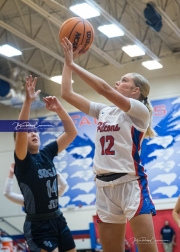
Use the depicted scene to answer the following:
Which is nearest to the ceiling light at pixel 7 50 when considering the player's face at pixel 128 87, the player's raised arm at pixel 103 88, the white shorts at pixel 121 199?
the player's face at pixel 128 87

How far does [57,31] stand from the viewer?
1375cm

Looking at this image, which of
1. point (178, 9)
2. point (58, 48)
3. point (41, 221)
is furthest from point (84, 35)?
point (58, 48)

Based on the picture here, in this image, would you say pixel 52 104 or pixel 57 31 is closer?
pixel 52 104

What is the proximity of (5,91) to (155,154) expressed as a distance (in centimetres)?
484

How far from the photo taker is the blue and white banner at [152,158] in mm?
14086

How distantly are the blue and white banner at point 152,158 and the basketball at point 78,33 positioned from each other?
375 inches

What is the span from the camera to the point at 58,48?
13875mm

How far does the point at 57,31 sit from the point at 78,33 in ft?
31.4

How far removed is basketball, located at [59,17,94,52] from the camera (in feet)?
14.2

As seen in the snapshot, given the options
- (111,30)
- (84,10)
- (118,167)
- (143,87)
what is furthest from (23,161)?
(111,30)

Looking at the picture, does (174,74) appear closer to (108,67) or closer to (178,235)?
(108,67)

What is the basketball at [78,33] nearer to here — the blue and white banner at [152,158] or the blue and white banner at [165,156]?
the blue and white banner at [152,158]

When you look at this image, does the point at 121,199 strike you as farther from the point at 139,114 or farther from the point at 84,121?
the point at 84,121

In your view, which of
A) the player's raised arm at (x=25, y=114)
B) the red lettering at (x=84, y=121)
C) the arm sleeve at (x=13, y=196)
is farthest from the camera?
the red lettering at (x=84, y=121)
